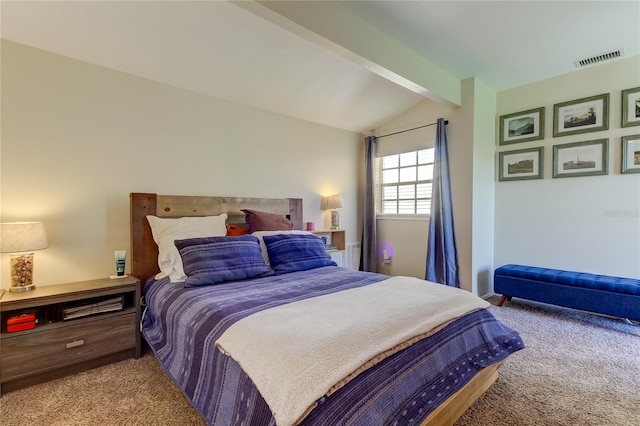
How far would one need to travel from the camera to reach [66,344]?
6.34 feet

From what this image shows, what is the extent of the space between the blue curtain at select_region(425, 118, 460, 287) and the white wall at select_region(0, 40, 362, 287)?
7.10 ft

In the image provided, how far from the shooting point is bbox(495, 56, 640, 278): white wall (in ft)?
9.78

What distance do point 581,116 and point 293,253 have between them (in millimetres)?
3404

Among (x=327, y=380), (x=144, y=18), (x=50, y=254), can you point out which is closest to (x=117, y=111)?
(x=144, y=18)

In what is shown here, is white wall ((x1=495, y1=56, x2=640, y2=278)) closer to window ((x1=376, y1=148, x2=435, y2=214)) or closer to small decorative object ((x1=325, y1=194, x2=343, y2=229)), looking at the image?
window ((x1=376, y1=148, x2=435, y2=214))

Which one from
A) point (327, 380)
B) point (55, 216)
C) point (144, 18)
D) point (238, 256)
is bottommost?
point (327, 380)

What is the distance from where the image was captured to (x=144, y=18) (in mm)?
2076

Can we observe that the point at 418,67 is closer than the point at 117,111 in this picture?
No

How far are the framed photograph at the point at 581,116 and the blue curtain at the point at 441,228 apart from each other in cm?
120

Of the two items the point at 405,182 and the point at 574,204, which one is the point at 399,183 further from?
the point at 574,204

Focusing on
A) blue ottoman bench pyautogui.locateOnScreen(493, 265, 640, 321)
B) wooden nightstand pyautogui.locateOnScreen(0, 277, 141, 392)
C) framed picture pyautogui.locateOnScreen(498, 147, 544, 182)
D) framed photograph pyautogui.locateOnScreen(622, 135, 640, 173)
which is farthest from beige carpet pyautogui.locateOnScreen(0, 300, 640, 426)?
framed picture pyautogui.locateOnScreen(498, 147, 544, 182)

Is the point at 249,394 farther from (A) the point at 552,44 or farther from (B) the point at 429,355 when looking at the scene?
(A) the point at 552,44

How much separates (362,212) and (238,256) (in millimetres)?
2634

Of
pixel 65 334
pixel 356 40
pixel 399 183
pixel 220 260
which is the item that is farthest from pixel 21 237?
pixel 399 183
